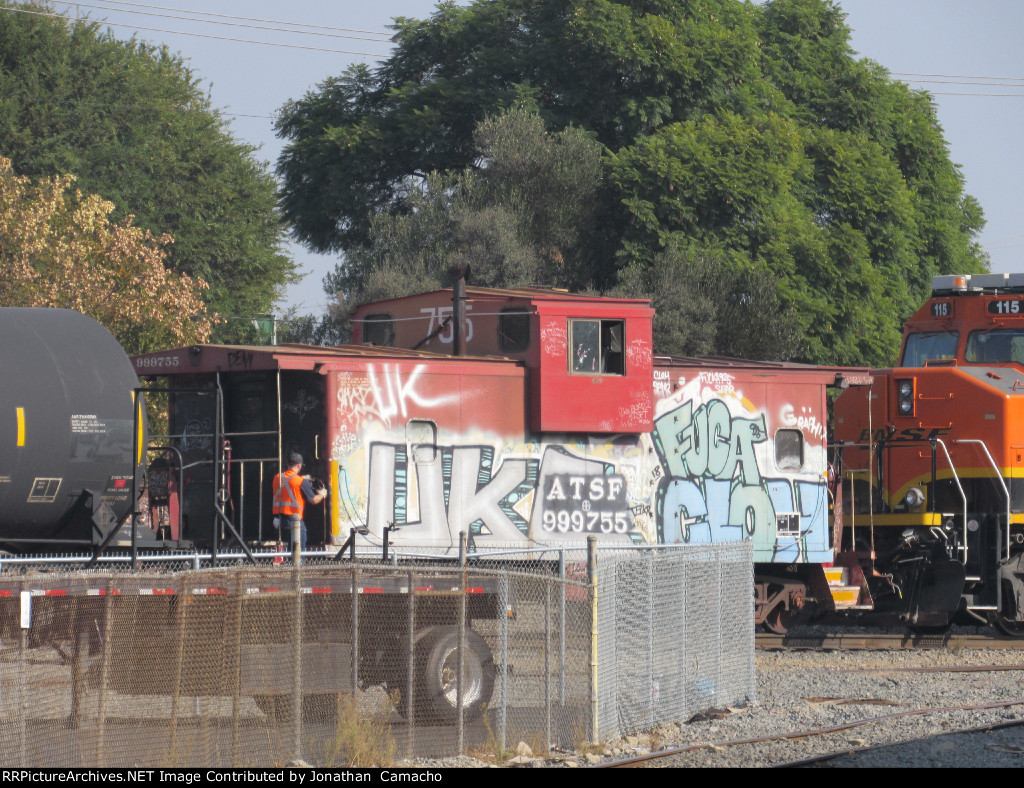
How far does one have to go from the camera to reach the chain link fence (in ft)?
28.7

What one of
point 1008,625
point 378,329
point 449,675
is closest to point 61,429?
point 449,675

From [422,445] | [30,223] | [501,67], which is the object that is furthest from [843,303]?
[422,445]

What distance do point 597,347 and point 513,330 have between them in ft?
3.53

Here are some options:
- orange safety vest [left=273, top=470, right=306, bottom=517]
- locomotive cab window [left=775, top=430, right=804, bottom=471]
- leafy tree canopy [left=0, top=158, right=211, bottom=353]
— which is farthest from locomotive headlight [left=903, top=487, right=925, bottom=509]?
leafy tree canopy [left=0, top=158, right=211, bottom=353]

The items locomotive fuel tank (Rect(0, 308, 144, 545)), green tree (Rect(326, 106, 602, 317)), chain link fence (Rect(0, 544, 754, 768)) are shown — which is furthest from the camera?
green tree (Rect(326, 106, 602, 317))

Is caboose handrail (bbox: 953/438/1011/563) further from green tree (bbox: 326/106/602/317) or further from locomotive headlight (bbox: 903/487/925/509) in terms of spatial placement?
green tree (bbox: 326/106/602/317)

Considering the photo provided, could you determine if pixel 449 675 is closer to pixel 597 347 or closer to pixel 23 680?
pixel 23 680

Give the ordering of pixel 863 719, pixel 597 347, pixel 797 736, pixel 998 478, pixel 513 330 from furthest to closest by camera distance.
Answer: pixel 998 478
pixel 513 330
pixel 597 347
pixel 863 719
pixel 797 736

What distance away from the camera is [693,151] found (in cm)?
3562

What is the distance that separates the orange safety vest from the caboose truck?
27.6ft

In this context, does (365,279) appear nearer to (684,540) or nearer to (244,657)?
(684,540)

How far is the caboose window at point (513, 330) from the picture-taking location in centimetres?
1560

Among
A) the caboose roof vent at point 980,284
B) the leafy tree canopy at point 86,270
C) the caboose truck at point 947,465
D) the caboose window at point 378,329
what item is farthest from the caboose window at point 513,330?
the leafy tree canopy at point 86,270

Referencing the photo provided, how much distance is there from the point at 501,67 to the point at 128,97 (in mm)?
15931
